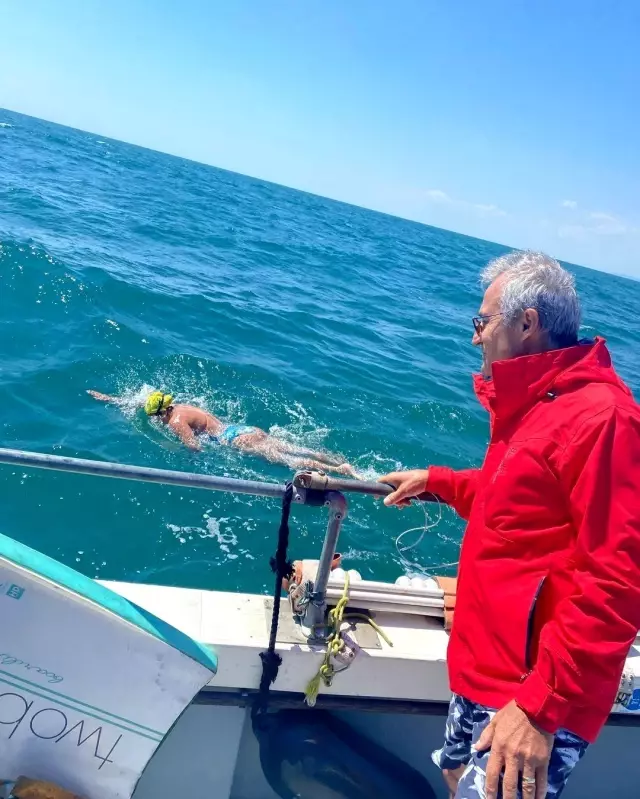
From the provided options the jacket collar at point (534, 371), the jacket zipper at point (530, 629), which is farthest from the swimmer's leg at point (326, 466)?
the jacket zipper at point (530, 629)

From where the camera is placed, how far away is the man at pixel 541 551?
173 cm

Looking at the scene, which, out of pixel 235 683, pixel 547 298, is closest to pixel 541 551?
pixel 547 298

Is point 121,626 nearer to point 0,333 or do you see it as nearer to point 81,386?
point 81,386

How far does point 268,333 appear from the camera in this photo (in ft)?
45.2

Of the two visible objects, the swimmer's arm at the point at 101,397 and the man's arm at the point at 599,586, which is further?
the swimmer's arm at the point at 101,397

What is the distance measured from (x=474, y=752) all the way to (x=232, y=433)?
6.49m

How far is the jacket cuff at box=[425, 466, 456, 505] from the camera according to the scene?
106 inches

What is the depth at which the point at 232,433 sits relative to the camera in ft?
27.2

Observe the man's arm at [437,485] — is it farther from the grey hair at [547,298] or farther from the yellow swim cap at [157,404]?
the yellow swim cap at [157,404]

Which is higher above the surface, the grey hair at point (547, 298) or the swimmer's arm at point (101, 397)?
the grey hair at point (547, 298)

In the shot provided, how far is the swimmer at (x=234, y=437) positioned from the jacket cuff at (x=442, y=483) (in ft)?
17.4

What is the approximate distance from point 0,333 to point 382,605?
935 cm

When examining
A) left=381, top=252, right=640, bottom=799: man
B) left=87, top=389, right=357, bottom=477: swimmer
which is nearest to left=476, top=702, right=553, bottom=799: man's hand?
left=381, top=252, right=640, bottom=799: man

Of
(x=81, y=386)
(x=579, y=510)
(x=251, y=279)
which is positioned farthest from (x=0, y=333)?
(x=579, y=510)
